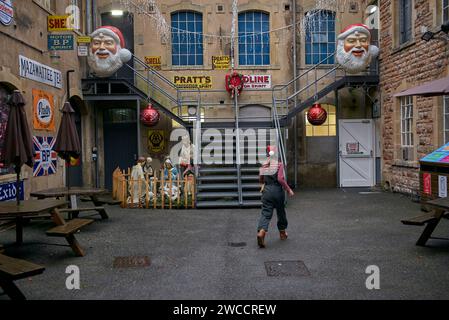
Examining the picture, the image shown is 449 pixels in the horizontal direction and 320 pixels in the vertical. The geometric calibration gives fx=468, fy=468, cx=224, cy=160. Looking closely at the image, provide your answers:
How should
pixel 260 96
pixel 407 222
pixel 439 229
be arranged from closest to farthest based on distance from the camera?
pixel 407 222 < pixel 439 229 < pixel 260 96

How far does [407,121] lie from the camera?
47.6ft

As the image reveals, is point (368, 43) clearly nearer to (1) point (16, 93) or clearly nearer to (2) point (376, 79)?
(2) point (376, 79)

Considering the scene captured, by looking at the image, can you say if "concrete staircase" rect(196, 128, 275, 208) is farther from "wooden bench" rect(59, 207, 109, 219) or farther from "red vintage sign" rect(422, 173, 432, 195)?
"red vintage sign" rect(422, 173, 432, 195)

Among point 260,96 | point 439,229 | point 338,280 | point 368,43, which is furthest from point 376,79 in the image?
point 338,280

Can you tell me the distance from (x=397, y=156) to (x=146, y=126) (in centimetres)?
858

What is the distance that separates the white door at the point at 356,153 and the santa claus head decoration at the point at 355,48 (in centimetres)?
257

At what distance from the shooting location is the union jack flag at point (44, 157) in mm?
11961

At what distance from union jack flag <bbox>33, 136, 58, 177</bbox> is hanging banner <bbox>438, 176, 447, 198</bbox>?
9.83 metres

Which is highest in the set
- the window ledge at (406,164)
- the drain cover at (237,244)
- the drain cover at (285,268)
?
the window ledge at (406,164)

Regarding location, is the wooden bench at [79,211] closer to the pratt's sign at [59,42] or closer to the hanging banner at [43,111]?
the hanging banner at [43,111]

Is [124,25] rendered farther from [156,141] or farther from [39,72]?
[39,72]

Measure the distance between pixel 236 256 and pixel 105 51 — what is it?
32.0ft

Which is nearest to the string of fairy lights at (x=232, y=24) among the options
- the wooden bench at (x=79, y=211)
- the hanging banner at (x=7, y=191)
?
the wooden bench at (x=79, y=211)
